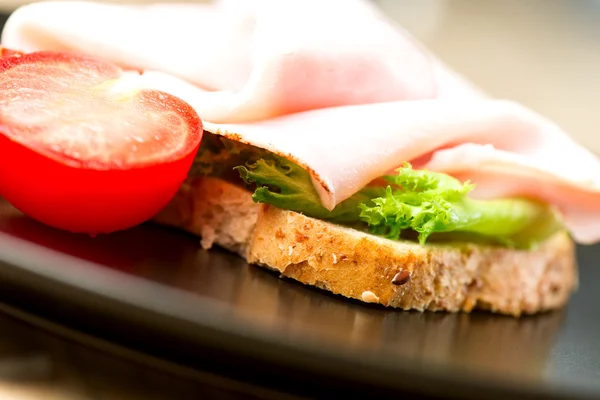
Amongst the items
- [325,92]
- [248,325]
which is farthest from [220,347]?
[325,92]

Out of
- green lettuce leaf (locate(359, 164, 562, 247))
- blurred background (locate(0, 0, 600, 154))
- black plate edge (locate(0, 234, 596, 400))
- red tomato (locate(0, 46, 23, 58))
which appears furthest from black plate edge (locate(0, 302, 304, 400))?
blurred background (locate(0, 0, 600, 154))

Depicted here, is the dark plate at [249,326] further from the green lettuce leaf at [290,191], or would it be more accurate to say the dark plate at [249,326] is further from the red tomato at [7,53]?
the red tomato at [7,53]

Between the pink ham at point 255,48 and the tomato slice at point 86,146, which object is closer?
the tomato slice at point 86,146

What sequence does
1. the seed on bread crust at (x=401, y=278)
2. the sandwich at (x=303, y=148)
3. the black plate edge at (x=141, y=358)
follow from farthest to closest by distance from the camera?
the seed on bread crust at (x=401, y=278), the sandwich at (x=303, y=148), the black plate edge at (x=141, y=358)

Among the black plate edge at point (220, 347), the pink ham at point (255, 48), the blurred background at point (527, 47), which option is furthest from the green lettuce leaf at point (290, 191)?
the blurred background at point (527, 47)

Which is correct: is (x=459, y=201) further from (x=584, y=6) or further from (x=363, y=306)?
(x=584, y=6)

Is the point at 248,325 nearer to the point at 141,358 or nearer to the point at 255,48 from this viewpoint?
the point at 141,358

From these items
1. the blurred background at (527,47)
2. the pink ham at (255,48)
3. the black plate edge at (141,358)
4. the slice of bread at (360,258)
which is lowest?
the blurred background at (527,47)
